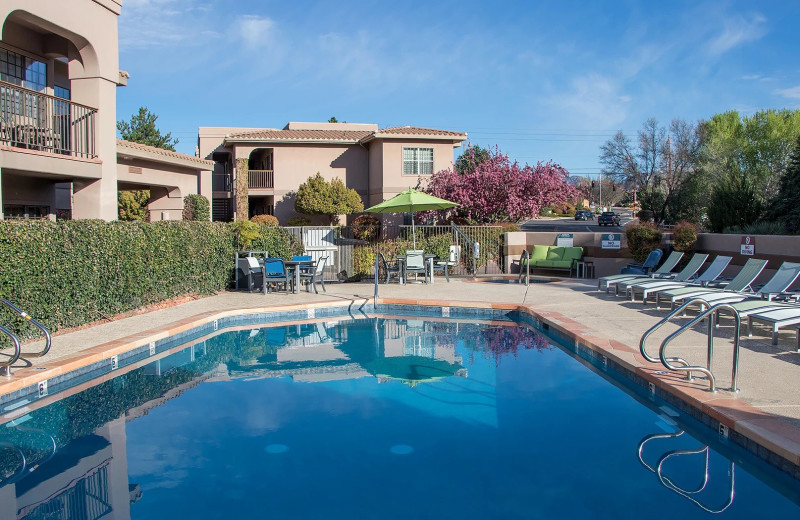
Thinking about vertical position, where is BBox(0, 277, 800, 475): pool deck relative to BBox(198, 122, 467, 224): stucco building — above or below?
below

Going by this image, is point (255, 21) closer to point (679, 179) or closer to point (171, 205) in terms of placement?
point (171, 205)

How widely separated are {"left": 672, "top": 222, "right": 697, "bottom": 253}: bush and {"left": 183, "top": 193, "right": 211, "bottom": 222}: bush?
1524cm

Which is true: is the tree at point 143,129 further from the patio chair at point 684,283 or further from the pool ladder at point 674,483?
the pool ladder at point 674,483

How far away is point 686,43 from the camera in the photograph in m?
28.1

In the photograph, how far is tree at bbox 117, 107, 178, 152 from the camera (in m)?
47.6

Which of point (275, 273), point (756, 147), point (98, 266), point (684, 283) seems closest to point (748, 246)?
point (684, 283)

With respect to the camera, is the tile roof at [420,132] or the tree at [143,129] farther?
the tree at [143,129]

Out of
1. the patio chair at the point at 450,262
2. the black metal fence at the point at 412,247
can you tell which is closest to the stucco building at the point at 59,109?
the black metal fence at the point at 412,247

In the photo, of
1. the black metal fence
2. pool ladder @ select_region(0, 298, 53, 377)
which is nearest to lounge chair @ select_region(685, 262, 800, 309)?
the black metal fence

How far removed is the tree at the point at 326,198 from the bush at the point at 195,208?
6.61 m

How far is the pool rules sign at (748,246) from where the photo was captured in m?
14.2

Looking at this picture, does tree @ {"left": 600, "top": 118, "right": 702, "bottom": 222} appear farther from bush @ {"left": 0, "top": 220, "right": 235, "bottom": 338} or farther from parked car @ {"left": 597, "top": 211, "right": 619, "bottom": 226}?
bush @ {"left": 0, "top": 220, "right": 235, "bottom": 338}

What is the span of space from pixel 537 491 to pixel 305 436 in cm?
259

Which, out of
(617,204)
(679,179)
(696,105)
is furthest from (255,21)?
(617,204)
